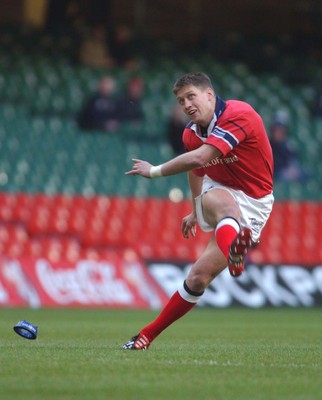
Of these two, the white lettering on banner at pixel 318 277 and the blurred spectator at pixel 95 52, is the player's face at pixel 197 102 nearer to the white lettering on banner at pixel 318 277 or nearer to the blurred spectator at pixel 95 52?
the white lettering on banner at pixel 318 277

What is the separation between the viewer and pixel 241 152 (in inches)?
329

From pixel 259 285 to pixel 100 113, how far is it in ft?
16.9

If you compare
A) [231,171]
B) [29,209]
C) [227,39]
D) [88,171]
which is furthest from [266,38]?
[231,171]

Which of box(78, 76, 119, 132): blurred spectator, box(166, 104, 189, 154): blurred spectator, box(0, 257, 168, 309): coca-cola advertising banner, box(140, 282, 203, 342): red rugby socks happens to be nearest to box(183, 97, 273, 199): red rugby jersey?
box(140, 282, 203, 342): red rugby socks

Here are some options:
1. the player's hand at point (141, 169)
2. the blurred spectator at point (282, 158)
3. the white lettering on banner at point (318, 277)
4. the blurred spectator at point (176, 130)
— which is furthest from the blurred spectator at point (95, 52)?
the player's hand at point (141, 169)

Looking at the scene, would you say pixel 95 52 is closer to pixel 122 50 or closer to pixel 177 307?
pixel 122 50

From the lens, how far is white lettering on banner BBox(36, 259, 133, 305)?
15859 mm

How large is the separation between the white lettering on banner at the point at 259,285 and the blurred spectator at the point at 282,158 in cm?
307

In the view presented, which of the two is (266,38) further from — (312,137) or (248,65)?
(312,137)

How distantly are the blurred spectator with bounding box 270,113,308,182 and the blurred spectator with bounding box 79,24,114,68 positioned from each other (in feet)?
14.4

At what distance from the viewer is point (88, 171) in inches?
750

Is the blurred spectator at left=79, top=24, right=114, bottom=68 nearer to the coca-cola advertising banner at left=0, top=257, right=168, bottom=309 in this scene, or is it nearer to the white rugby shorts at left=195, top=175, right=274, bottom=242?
the coca-cola advertising banner at left=0, top=257, right=168, bottom=309

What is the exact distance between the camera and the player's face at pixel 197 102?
812cm

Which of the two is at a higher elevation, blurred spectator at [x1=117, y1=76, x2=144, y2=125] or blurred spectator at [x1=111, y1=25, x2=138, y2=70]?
blurred spectator at [x1=111, y1=25, x2=138, y2=70]
